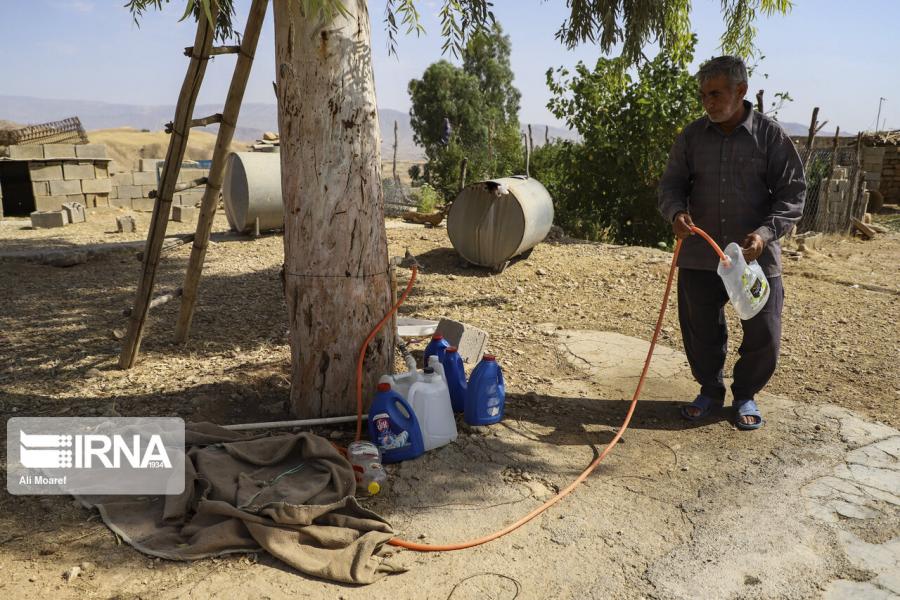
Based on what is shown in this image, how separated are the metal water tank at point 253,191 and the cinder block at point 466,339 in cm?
589

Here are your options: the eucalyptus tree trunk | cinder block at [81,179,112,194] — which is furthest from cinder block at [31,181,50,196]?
the eucalyptus tree trunk

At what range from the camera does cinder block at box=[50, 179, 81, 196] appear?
13328mm

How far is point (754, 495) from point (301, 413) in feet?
7.55

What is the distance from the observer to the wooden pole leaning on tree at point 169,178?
3869mm

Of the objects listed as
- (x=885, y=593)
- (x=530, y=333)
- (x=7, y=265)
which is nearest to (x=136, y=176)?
(x=7, y=265)

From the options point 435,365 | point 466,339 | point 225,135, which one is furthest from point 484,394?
point 225,135

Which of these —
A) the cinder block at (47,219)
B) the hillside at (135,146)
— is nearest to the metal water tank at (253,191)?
the cinder block at (47,219)

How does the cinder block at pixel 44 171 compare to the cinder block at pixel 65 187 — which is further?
the cinder block at pixel 65 187

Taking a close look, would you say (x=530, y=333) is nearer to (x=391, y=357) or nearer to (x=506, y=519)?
(x=391, y=357)

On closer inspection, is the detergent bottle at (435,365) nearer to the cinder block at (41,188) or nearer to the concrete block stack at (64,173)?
the concrete block stack at (64,173)

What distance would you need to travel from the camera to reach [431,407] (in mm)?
3416

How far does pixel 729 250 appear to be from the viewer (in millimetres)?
3322

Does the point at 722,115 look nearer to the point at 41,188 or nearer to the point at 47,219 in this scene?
the point at 47,219

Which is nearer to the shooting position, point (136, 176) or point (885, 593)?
point (885, 593)
